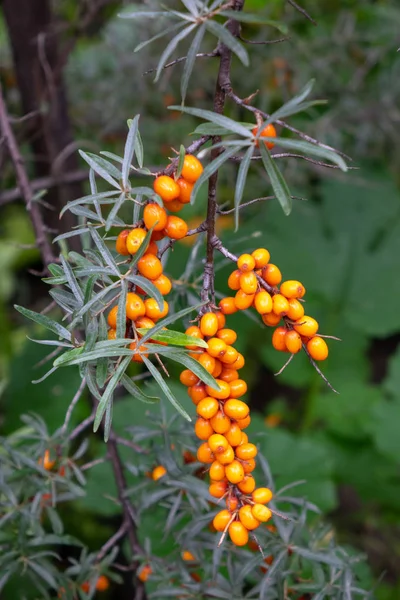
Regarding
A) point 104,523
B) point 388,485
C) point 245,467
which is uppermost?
point 245,467

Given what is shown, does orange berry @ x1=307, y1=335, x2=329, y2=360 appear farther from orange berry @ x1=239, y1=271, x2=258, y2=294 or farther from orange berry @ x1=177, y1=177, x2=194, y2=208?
orange berry @ x1=177, y1=177, x2=194, y2=208

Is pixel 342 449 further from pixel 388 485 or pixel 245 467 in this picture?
pixel 245 467

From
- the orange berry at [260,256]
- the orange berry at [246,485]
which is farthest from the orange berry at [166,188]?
the orange berry at [246,485]

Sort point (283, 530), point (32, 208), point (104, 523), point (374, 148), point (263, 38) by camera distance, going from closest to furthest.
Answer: point (283, 530)
point (32, 208)
point (263, 38)
point (104, 523)
point (374, 148)

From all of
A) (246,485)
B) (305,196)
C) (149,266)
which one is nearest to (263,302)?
(149,266)

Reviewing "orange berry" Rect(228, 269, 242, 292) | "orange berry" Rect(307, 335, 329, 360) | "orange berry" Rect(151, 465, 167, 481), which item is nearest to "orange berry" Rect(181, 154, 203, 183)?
"orange berry" Rect(228, 269, 242, 292)

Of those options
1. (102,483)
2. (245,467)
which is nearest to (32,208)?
(245,467)
